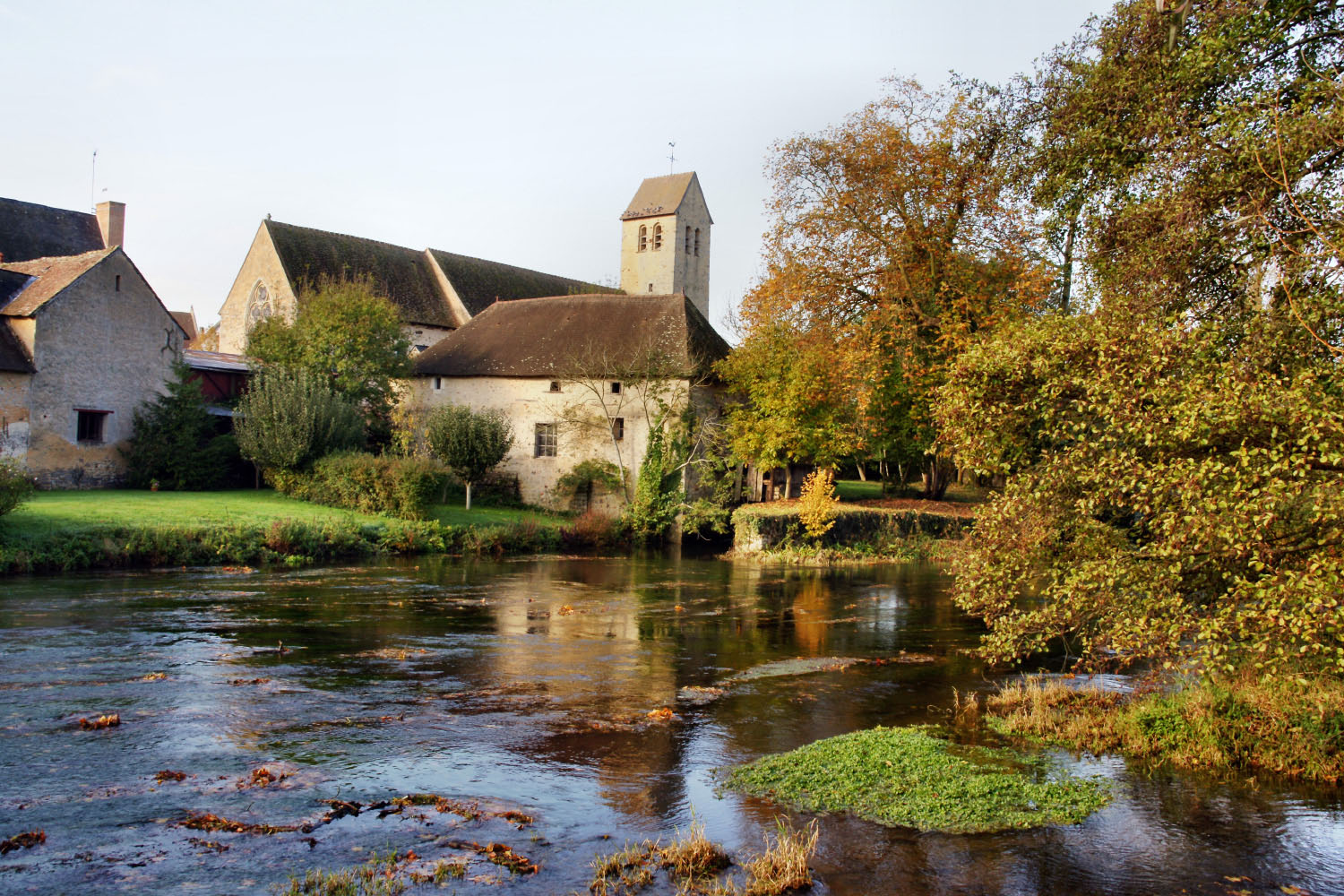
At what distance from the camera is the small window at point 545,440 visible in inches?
1264

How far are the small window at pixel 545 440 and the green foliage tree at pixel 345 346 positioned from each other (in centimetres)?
492

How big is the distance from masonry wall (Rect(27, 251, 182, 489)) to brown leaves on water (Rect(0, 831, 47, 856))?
73.9ft

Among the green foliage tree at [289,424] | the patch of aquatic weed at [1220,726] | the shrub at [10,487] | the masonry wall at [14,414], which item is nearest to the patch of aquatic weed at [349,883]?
the patch of aquatic weed at [1220,726]

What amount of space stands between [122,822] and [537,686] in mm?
4892

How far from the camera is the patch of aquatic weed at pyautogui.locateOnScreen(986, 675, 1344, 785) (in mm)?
8258

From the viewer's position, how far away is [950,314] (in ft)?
81.4

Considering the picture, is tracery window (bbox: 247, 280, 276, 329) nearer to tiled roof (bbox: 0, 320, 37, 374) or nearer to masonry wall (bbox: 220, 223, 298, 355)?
masonry wall (bbox: 220, 223, 298, 355)

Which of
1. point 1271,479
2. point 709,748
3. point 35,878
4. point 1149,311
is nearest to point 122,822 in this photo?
point 35,878

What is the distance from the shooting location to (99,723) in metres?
8.71

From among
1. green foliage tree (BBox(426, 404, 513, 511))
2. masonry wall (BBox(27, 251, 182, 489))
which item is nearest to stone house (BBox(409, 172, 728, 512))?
green foliage tree (BBox(426, 404, 513, 511))

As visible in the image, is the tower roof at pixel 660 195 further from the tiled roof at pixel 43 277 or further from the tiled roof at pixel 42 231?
the tiled roof at pixel 43 277

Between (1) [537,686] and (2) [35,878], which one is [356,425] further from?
(2) [35,878]

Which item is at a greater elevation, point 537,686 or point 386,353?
point 386,353

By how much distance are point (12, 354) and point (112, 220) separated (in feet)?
56.8
